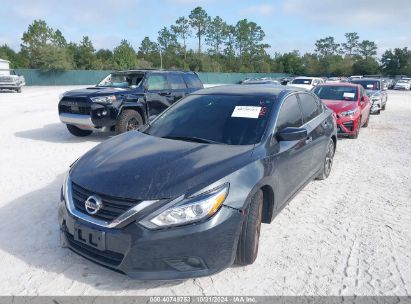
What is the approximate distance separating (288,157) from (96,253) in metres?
2.15

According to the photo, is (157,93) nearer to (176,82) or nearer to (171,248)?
(176,82)

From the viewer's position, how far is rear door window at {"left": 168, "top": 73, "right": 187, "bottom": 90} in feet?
30.4

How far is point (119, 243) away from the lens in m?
2.58

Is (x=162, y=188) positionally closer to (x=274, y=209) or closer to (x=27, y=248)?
(x=274, y=209)

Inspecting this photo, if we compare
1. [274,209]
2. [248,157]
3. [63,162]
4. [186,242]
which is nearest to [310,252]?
[274,209]

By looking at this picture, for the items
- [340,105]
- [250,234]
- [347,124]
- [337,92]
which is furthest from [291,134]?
[337,92]

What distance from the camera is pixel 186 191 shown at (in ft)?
8.60

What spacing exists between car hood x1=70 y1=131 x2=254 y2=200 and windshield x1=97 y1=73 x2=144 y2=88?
215 inches

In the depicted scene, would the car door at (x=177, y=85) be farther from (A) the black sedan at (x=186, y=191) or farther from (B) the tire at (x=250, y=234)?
(B) the tire at (x=250, y=234)

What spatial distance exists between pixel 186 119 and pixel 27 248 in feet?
7.04

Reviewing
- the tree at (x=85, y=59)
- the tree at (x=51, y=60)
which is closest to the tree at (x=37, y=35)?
the tree at (x=85, y=59)

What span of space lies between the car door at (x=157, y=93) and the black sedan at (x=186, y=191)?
15.7ft

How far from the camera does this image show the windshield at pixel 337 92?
32.3ft

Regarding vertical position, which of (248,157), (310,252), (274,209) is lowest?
(310,252)
